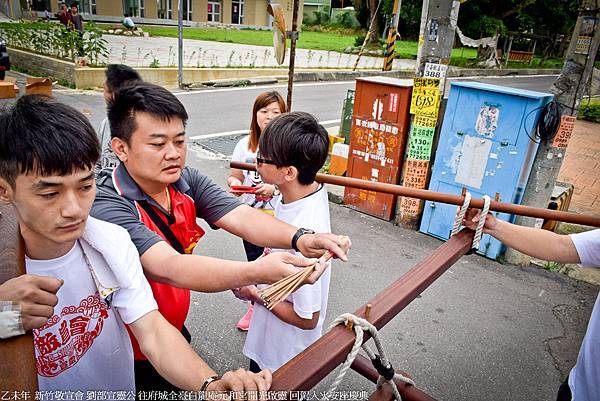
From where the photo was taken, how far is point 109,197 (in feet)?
5.11

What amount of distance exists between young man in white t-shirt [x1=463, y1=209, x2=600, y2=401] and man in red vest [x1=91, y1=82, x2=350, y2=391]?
36.2 inches

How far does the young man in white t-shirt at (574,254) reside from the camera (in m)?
1.64

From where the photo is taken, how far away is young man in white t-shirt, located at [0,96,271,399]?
3.69 ft

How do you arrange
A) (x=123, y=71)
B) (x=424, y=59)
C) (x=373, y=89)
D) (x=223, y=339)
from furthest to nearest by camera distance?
(x=373, y=89) → (x=424, y=59) → (x=223, y=339) → (x=123, y=71)

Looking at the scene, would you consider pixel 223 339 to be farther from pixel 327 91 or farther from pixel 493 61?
pixel 493 61

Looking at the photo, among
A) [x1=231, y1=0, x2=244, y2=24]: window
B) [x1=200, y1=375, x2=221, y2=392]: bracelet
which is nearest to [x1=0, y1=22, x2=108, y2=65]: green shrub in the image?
[x1=200, y1=375, x2=221, y2=392]: bracelet

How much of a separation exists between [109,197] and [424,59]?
4.18 m

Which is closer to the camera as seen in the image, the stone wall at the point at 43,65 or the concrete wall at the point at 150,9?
the stone wall at the point at 43,65

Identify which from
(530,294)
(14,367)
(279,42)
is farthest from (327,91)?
(14,367)

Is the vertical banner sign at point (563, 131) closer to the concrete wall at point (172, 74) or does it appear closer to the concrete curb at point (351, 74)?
the concrete wall at point (172, 74)

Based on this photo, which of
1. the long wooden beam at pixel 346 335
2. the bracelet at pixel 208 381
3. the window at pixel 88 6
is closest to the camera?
the long wooden beam at pixel 346 335

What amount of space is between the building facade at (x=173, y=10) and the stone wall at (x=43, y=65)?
14.2 metres

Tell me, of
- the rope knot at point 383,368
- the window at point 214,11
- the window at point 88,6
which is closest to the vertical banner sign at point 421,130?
the rope knot at point 383,368

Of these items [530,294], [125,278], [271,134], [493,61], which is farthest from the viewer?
[493,61]
